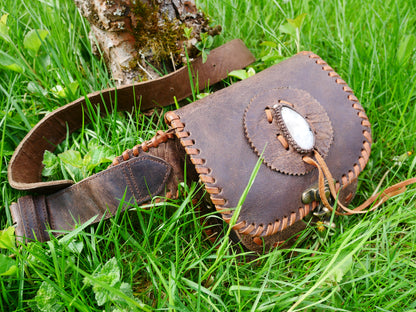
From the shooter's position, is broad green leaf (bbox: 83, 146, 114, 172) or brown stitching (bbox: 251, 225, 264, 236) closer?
brown stitching (bbox: 251, 225, 264, 236)

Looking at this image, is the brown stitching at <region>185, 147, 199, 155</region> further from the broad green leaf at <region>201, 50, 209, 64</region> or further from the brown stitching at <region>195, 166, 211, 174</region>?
the broad green leaf at <region>201, 50, 209, 64</region>

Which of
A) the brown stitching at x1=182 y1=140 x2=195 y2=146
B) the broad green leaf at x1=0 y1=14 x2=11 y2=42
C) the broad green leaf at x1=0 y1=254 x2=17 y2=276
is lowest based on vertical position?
the broad green leaf at x1=0 y1=254 x2=17 y2=276

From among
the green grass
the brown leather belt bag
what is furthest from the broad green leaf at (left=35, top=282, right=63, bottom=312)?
the brown leather belt bag

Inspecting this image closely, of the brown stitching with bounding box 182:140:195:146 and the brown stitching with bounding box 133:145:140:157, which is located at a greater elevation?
the brown stitching with bounding box 182:140:195:146

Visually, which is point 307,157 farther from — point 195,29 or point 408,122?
point 195,29

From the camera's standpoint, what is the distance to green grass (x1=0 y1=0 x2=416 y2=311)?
1.22 metres

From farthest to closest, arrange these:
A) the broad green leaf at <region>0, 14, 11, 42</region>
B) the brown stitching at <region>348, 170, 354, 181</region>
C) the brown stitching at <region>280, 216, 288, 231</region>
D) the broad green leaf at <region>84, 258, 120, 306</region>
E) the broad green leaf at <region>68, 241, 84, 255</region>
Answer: the broad green leaf at <region>0, 14, 11, 42</region>
the brown stitching at <region>348, 170, 354, 181</region>
the brown stitching at <region>280, 216, 288, 231</region>
the broad green leaf at <region>68, 241, 84, 255</region>
the broad green leaf at <region>84, 258, 120, 306</region>

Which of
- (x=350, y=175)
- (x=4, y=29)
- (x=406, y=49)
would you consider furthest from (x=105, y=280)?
(x=406, y=49)

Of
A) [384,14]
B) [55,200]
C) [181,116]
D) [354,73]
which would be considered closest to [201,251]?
[181,116]

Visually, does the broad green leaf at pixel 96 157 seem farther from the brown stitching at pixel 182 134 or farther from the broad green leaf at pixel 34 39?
the broad green leaf at pixel 34 39

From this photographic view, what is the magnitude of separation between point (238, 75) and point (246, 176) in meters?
0.79

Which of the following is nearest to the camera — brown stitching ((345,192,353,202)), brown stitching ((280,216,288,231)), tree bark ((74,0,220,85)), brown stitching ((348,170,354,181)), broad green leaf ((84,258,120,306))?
broad green leaf ((84,258,120,306))

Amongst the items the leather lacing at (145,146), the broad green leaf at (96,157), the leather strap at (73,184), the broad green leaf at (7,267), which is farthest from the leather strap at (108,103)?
the broad green leaf at (7,267)

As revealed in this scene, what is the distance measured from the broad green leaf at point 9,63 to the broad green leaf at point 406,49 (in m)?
2.08
